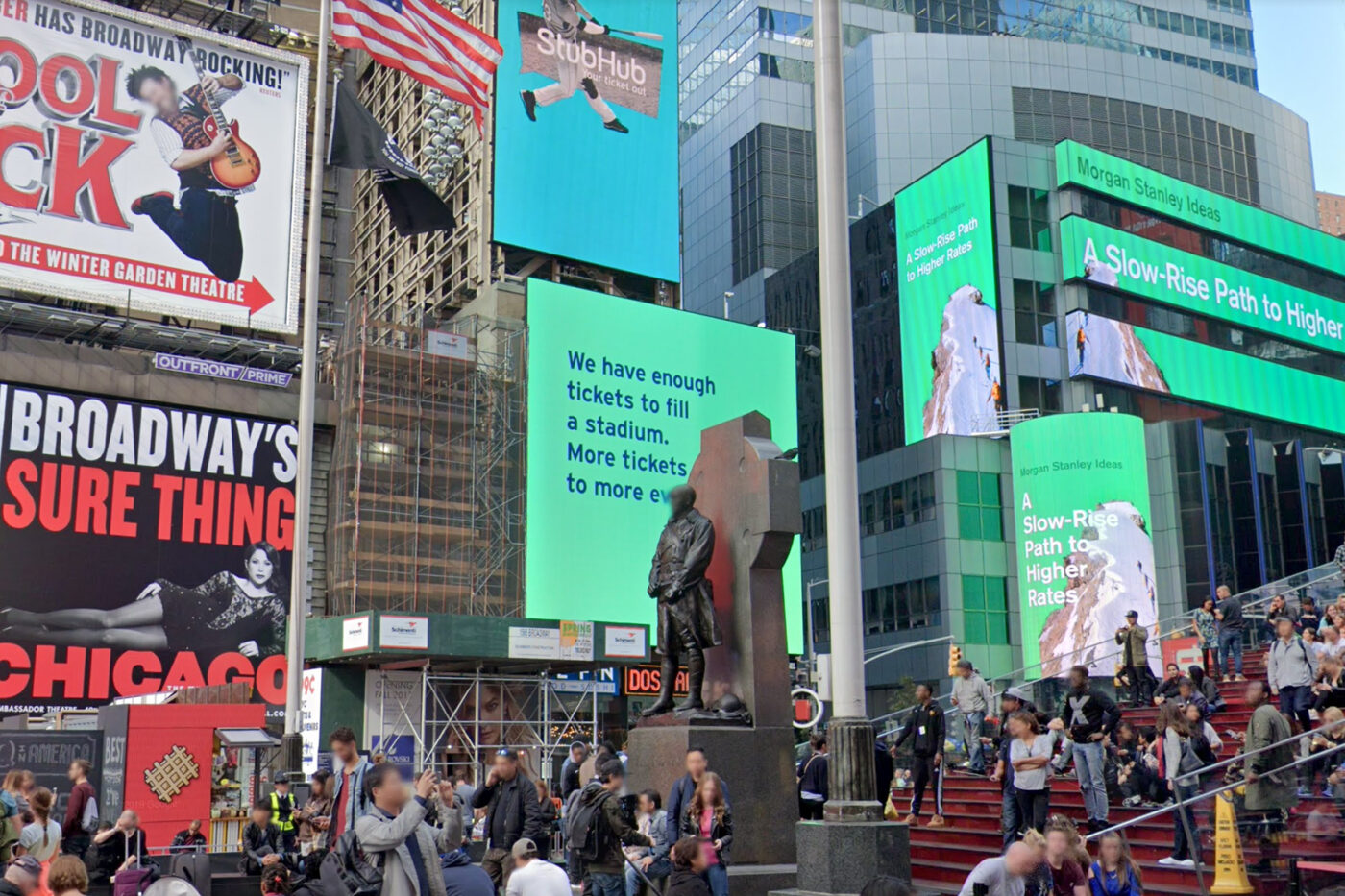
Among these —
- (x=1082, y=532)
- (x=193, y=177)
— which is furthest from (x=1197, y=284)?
(x=193, y=177)

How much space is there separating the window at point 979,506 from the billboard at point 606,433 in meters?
16.7

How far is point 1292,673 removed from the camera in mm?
18031

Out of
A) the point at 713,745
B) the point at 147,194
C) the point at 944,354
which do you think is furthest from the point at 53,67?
the point at 944,354

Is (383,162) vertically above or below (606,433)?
below

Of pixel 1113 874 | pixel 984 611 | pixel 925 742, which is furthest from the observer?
pixel 984 611

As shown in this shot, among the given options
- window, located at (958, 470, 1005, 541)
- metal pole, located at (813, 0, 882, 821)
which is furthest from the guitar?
window, located at (958, 470, 1005, 541)

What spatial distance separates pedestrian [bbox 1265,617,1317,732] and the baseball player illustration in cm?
3830

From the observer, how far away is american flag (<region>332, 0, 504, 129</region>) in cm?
2248

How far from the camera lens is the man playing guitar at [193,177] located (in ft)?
123

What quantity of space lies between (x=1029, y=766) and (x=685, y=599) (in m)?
4.10

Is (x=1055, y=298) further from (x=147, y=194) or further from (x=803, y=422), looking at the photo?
(x=147, y=194)

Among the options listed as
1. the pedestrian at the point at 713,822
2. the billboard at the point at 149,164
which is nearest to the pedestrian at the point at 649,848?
the pedestrian at the point at 713,822

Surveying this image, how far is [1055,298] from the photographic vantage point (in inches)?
2596

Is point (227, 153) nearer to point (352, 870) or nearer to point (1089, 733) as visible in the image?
point (1089, 733)
